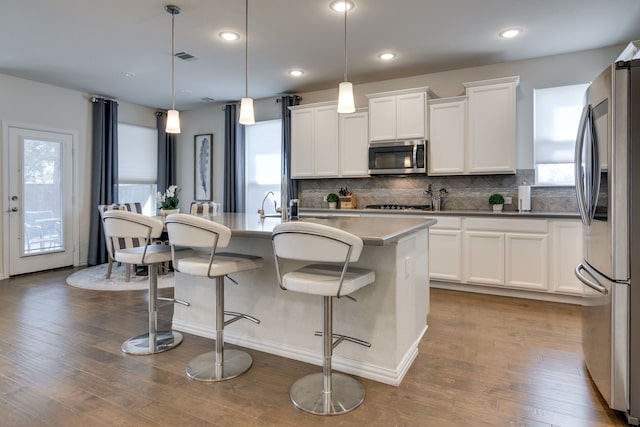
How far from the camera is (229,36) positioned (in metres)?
3.89

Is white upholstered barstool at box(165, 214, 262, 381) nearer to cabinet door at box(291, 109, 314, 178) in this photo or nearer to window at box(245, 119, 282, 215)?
cabinet door at box(291, 109, 314, 178)

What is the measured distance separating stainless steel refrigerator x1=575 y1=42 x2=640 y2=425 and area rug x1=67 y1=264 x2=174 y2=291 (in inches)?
166

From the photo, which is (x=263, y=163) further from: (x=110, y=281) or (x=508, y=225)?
(x=508, y=225)

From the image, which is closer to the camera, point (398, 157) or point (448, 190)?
point (398, 157)

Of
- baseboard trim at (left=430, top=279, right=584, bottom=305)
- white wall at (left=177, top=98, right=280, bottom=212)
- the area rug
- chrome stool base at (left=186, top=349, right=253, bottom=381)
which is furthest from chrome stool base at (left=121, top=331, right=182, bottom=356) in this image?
white wall at (left=177, top=98, right=280, bottom=212)

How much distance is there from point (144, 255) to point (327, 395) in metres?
1.53

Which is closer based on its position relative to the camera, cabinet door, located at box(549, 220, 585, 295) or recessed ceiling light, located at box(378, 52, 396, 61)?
cabinet door, located at box(549, 220, 585, 295)

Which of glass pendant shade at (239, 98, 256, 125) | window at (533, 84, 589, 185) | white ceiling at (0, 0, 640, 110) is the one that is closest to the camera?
glass pendant shade at (239, 98, 256, 125)

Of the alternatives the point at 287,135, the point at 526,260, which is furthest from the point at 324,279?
the point at 287,135

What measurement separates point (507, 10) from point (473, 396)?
3.14m

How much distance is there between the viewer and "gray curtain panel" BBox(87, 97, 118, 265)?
6.09 metres

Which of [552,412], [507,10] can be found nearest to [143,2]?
[507,10]

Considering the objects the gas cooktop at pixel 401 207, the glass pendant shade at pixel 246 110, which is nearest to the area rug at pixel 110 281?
the glass pendant shade at pixel 246 110

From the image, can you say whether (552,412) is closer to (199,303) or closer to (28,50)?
(199,303)
